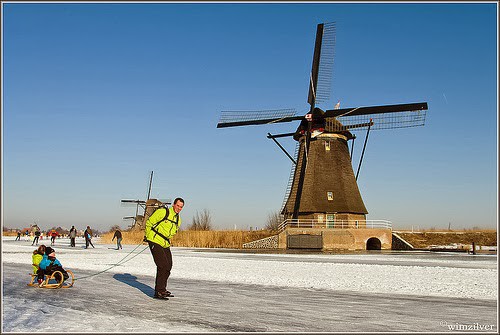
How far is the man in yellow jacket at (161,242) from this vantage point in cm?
774

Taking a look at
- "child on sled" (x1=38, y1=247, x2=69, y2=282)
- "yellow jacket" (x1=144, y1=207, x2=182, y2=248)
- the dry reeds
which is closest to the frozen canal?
"child on sled" (x1=38, y1=247, x2=69, y2=282)

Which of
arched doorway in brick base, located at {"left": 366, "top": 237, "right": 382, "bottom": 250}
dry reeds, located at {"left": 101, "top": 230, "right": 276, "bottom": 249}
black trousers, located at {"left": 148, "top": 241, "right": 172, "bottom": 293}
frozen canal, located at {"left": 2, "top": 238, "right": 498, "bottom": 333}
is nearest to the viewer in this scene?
frozen canal, located at {"left": 2, "top": 238, "right": 498, "bottom": 333}

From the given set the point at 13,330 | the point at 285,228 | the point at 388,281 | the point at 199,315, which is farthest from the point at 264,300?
the point at 285,228

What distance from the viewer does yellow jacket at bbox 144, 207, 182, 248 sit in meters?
7.80

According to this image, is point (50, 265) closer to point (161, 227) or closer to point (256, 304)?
point (161, 227)

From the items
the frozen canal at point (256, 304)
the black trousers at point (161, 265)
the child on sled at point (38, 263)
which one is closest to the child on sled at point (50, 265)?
the child on sled at point (38, 263)

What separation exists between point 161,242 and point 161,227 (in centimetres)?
25

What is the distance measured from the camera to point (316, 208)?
112ft

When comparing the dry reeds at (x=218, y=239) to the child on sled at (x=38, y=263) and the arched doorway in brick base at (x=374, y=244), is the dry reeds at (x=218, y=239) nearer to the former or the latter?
the arched doorway in brick base at (x=374, y=244)

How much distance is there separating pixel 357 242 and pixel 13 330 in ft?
101

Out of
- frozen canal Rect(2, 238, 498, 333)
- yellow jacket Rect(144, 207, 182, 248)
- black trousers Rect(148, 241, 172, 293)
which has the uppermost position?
yellow jacket Rect(144, 207, 182, 248)

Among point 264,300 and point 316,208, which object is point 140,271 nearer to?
point 264,300

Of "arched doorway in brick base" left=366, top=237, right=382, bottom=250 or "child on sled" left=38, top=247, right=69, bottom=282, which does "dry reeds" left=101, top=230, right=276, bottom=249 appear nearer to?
"arched doorway in brick base" left=366, top=237, right=382, bottom=250

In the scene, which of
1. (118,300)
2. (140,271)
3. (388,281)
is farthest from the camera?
(140,271)
